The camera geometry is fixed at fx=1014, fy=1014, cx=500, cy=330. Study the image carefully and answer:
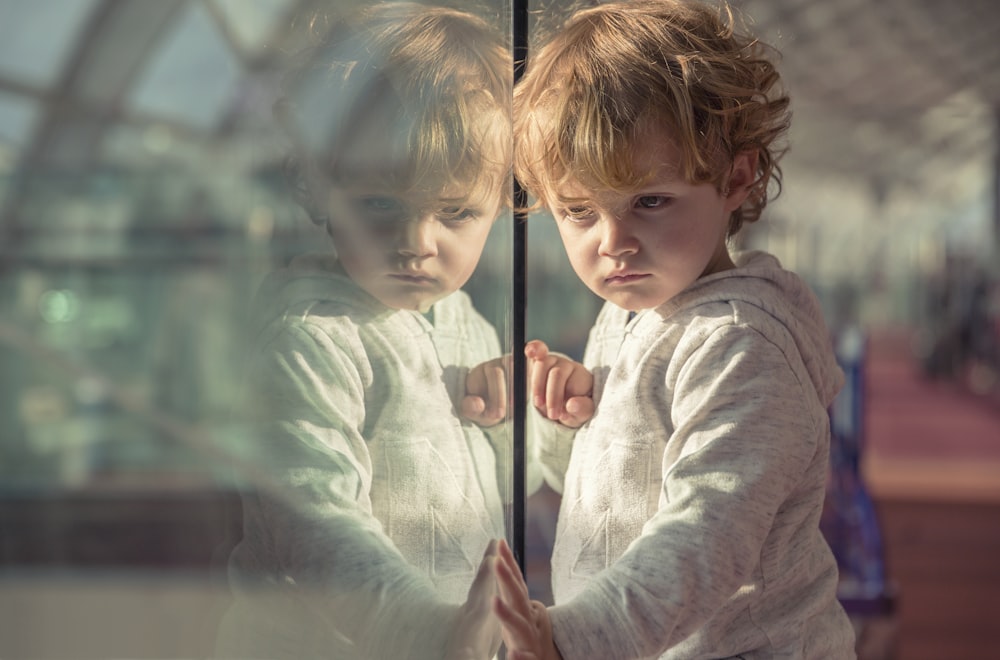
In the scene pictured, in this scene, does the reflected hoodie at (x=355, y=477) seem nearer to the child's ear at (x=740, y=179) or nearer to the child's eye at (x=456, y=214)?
the child's eye at (x=456, y=214)

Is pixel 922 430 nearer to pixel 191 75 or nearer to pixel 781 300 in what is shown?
pixel 781 300

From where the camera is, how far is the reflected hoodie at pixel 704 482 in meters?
0.43

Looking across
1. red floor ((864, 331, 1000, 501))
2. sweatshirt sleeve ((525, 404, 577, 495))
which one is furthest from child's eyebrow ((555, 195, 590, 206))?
red floor ((864, 331, 1000, 501))

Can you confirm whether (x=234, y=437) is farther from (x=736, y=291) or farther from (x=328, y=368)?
(x=736, y=291)

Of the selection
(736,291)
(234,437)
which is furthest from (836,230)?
(234,437)

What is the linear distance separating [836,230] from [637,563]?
11.0 ft

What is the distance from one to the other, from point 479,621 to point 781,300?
23 cm

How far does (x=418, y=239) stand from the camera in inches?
15.3

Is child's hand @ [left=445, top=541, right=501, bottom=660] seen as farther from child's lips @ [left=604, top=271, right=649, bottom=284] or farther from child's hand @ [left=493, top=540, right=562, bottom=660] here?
child's lips @ [left=604, top=271, right=649, bottom=284]

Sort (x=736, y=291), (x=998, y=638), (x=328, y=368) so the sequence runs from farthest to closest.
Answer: (x=998, y=638) < (x=736, y=291) < (x=328, y=368)

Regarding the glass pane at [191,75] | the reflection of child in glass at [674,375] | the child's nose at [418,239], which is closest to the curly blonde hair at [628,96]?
the reflection of child in glass at [674,375]

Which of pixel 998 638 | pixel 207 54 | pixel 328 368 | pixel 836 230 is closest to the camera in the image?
pixel 207 54

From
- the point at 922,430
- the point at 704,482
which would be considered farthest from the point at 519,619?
the point at 922,430

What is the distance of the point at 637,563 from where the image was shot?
0.44 m
